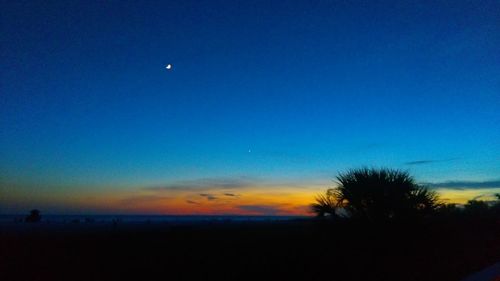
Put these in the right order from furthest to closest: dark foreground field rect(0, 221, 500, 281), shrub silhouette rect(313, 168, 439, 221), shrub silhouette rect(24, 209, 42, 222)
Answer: shrub silhouette rect(24, 209, 42, 222), shrub silhouette rect(313, 168, 439, 221), dark foreground field rect(0, 221, 500, 281)

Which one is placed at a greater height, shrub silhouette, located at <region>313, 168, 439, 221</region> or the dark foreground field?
shrub silhouette, located at <region>313, 168, 439, 221</region>

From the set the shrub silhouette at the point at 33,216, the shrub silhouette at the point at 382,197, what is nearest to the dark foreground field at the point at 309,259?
the shrub silhouette at the point at 382,197

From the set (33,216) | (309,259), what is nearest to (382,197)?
(309,259)

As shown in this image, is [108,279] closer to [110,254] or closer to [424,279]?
[110,254]

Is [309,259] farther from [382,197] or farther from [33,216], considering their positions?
[33,216]

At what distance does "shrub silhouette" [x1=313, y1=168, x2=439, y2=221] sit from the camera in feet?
55.6

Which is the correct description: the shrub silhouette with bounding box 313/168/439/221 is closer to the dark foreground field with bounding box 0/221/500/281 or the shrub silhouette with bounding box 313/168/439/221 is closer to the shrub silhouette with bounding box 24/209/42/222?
the dark foreground field with bounding box 0/221/500/281

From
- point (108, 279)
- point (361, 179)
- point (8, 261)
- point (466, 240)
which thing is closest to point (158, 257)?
point (108, 279)

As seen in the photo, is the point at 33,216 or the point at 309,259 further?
the point at 33,216

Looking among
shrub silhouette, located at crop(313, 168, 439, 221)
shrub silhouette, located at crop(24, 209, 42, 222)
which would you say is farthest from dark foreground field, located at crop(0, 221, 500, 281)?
shrub silhouette, located at crop(24, 209, 42, 222)

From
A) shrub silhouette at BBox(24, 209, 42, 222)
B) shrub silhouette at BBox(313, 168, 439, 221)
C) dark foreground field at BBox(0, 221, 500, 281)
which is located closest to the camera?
dark foreground field at BBox(0, 221, 500, 281)

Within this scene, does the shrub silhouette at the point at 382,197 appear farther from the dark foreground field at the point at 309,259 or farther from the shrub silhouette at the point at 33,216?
the shrub silhouette at the point at 33,216

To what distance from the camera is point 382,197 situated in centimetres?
1731

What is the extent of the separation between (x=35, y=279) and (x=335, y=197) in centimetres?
1219
